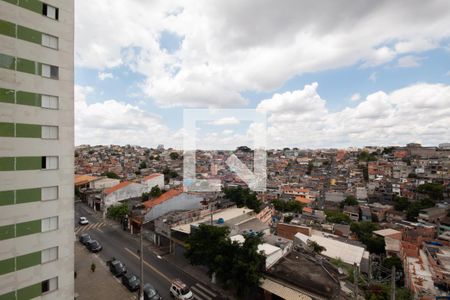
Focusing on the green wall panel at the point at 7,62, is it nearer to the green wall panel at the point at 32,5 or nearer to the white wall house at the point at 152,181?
the green wall panel at the point at 32,5

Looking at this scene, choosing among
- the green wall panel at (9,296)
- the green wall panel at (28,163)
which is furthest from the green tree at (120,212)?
the green wall panel at (28,163)

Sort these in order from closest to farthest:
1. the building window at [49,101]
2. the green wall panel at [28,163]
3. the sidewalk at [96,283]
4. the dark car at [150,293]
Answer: the green wall panel at [28,163] < the building window at [49,101] < the dark car at [150,293] < the sidewalk at [96,283]

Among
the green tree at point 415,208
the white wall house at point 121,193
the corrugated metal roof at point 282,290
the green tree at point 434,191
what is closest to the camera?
the corrugated metal roof at point 282,290

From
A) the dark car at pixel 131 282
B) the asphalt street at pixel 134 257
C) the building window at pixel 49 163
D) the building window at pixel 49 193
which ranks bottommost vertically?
the asphalt street at pixel 134 257

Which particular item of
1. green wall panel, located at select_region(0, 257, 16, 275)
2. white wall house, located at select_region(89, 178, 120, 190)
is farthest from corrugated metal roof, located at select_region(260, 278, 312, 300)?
white wall house, located at select_region(89, 178, 120, 190)

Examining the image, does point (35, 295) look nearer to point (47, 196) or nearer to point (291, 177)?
point (47, 196)

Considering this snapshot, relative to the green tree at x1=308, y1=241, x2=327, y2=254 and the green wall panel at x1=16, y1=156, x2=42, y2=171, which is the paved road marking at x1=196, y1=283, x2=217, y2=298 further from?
the green wall panel at x1=16, y1=156, x2=42, y2=171

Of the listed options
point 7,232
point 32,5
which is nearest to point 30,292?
point 7,232
